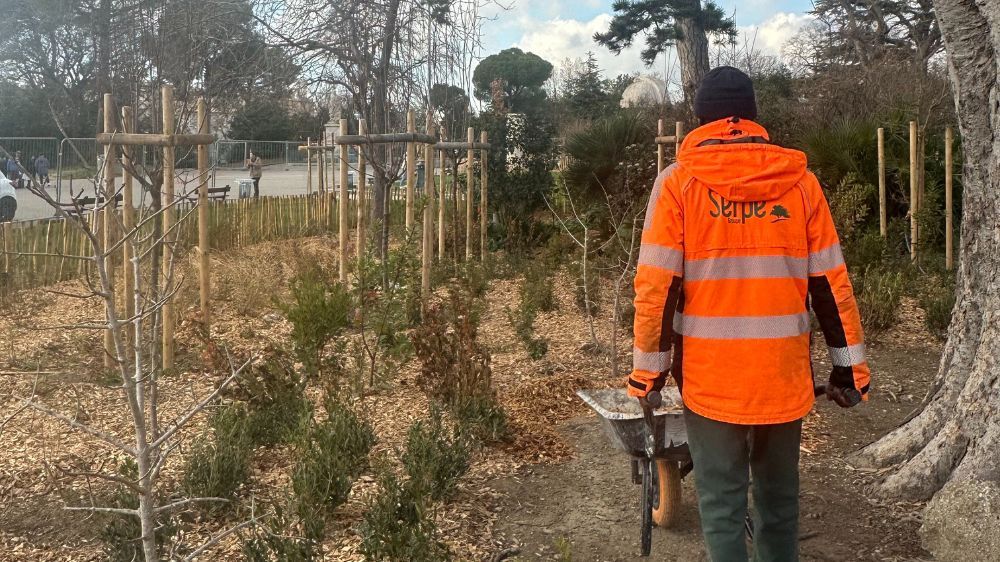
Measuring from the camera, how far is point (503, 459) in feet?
16.0

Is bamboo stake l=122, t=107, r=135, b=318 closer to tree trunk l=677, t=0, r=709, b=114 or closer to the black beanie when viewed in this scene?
the black beanie

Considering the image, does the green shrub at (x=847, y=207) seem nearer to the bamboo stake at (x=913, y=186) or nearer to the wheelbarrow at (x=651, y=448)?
the bamboo stake at (x=913, y=186)

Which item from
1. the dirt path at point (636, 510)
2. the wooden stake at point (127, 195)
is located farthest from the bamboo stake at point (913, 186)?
the wooden stake at point (127, 195)

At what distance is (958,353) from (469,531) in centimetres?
244

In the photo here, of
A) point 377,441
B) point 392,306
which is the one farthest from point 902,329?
point 377,441

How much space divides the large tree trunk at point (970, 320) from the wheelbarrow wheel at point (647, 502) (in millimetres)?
1446

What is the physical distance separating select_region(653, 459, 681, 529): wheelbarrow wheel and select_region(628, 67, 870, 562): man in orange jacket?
968mm

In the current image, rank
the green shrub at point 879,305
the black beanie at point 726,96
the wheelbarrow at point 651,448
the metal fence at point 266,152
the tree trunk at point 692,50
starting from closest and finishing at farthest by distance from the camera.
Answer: the black beanie at point 726,96
the wheelbarrow at point 651,448
the green shrub at point 879,305
the tree trunk at point 692,50
the metal fence at point 266,152

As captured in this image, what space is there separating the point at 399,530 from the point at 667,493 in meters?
1.17

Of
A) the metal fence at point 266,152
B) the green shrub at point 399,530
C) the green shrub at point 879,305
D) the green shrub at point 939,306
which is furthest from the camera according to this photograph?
the metal fence at point 266,152

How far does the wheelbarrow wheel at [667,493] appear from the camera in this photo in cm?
383

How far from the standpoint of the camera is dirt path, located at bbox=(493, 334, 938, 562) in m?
3.82

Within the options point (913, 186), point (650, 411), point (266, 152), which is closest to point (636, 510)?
point (650, 411)

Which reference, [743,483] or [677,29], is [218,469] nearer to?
[743,483]
